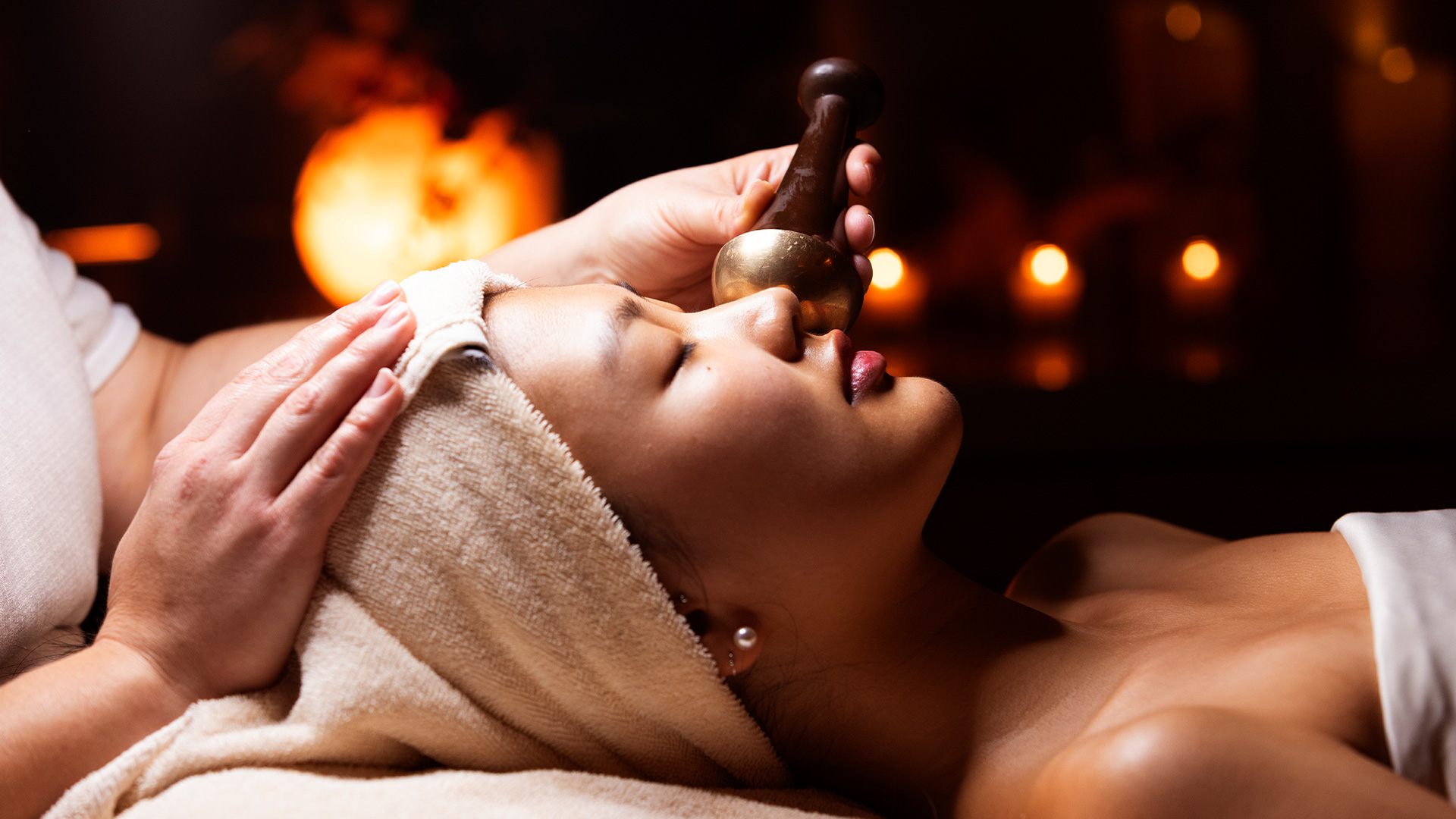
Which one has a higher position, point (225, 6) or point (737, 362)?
point (225, 6)

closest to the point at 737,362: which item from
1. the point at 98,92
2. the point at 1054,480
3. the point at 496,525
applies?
the point at 496,525

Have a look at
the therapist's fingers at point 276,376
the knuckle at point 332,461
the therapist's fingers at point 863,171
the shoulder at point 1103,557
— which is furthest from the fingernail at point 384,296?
the shoulder at point 1103,557

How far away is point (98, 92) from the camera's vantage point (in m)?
1.82

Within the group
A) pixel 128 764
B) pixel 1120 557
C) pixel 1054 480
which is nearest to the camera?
pixel 128 764

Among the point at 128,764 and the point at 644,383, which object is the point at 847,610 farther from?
the point at 128,764

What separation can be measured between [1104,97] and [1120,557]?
123cm

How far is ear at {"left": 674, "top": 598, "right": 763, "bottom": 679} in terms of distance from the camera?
30.8 inches

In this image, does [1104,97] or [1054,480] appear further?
[1104,97]

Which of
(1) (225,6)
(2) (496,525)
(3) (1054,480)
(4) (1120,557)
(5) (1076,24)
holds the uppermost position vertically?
(5) (1076,24)

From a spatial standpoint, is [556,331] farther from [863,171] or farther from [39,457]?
[39,457]

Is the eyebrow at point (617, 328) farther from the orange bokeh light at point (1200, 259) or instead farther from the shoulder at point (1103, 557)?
the orange bokeh light at point (1200, 259)

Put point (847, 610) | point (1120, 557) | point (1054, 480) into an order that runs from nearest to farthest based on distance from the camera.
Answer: point (847, 610), point (1120, 557), point (1054, 480)

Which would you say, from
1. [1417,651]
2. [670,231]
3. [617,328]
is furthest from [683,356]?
[1417,651]

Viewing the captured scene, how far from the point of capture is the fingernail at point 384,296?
2.52ft
